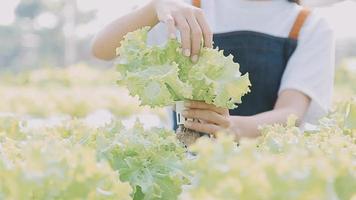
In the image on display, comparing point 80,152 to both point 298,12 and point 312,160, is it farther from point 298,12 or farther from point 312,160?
point 298,12

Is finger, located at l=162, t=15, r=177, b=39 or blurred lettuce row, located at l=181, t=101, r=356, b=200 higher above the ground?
blurred lettuce row, located at l=181, t=101, r=356, b=200

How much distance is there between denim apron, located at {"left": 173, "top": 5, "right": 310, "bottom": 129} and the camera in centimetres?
242

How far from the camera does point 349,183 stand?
0.86 metres

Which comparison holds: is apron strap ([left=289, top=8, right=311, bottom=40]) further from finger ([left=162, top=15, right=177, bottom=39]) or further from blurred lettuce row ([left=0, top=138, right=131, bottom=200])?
blurred lettuce row ([left=0, top=138, right=131, bottom=200])

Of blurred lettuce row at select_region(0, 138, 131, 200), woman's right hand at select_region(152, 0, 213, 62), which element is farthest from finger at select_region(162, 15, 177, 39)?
blurred lettuce row at select_region(0, 138, 131, 200)

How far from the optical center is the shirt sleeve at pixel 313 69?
238 centimetres

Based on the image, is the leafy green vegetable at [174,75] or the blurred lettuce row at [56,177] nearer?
the blurred lettuce row at [56,177]

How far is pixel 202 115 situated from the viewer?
5.18 ft

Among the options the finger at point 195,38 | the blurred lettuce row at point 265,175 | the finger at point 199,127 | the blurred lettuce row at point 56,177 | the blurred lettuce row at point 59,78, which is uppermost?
the blurred lettuce row at point 265,175

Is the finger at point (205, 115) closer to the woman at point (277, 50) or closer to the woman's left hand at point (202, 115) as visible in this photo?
the woman's left hand at point (202, 115)

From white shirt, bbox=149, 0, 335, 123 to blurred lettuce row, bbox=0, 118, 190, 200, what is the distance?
2.76ft

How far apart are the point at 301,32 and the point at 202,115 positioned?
962 mm

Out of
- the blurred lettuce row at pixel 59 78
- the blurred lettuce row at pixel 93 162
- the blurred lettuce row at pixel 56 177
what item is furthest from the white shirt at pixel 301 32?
the blurred lettuce row at pixel 59 78

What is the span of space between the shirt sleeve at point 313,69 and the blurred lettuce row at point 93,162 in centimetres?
85
